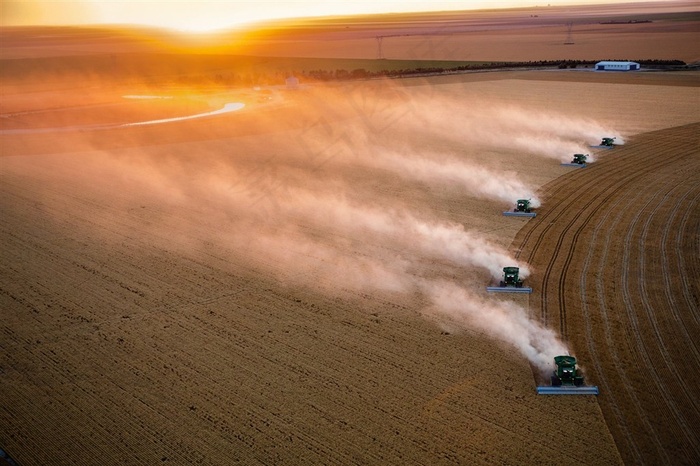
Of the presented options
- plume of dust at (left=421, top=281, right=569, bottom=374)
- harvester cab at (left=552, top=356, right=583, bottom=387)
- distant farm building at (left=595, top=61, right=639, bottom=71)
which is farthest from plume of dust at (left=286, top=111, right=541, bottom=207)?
distant farm building at (left=595, top=61, right=639, bottom=71)

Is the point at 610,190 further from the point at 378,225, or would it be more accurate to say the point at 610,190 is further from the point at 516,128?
the point at 516,128

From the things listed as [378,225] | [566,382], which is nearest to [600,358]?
[566,382]

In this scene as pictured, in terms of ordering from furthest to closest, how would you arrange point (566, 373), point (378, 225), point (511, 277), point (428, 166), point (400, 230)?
point (428, 166) → point (378, 225) → point (400, 230) → point (511, 277) → point (566, 373)

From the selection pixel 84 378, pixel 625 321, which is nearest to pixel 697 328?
pixel 625 321

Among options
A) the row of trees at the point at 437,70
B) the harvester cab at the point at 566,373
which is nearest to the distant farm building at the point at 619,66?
the row of trees at the point at 437,70

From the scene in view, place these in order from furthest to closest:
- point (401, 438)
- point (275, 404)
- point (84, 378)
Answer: point (84, 378) < point (275, 404) < point (401, 438)

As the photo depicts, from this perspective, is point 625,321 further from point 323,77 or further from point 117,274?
point 323,77
